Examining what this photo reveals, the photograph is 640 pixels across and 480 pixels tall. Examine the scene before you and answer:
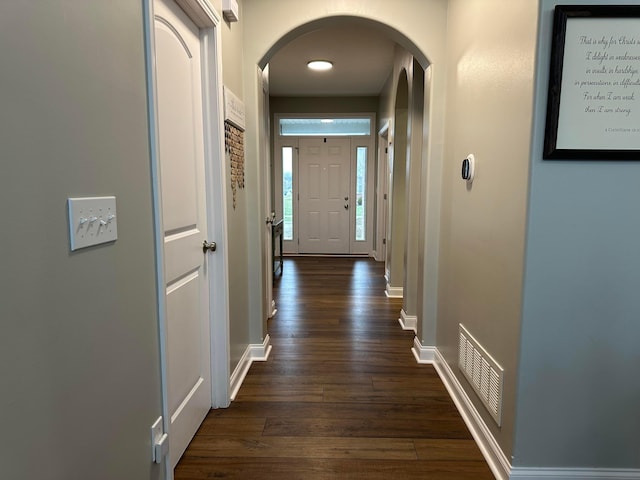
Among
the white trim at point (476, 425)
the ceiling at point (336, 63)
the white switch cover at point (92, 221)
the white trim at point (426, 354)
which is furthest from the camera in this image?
the ceiling at point (336, 63)

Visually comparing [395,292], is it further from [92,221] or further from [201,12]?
[92,221]

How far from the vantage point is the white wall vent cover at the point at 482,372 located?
1704 millimetres

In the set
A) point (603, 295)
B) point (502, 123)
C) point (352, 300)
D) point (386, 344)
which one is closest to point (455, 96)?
point (502, 123)

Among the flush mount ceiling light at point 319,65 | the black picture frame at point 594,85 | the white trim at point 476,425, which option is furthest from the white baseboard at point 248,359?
the flush mount ceiling light at point 319,65

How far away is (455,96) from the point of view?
2316 millimetres

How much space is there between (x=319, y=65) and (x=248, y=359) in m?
3.75

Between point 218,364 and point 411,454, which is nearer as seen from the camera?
point 411,454

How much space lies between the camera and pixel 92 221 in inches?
39.0

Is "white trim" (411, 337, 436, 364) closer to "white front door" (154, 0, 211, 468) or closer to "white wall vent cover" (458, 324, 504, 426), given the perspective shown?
"white wall vent cover" (458, 324, 504, 426)

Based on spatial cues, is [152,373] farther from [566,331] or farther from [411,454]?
[566,331]

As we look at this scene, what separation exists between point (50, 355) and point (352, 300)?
3598 mm

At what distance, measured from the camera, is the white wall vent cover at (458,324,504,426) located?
1704 millimetres

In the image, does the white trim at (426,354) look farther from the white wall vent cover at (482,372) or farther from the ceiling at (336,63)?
the ceiling at (336,63)

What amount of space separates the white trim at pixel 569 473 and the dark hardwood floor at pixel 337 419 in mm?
163
